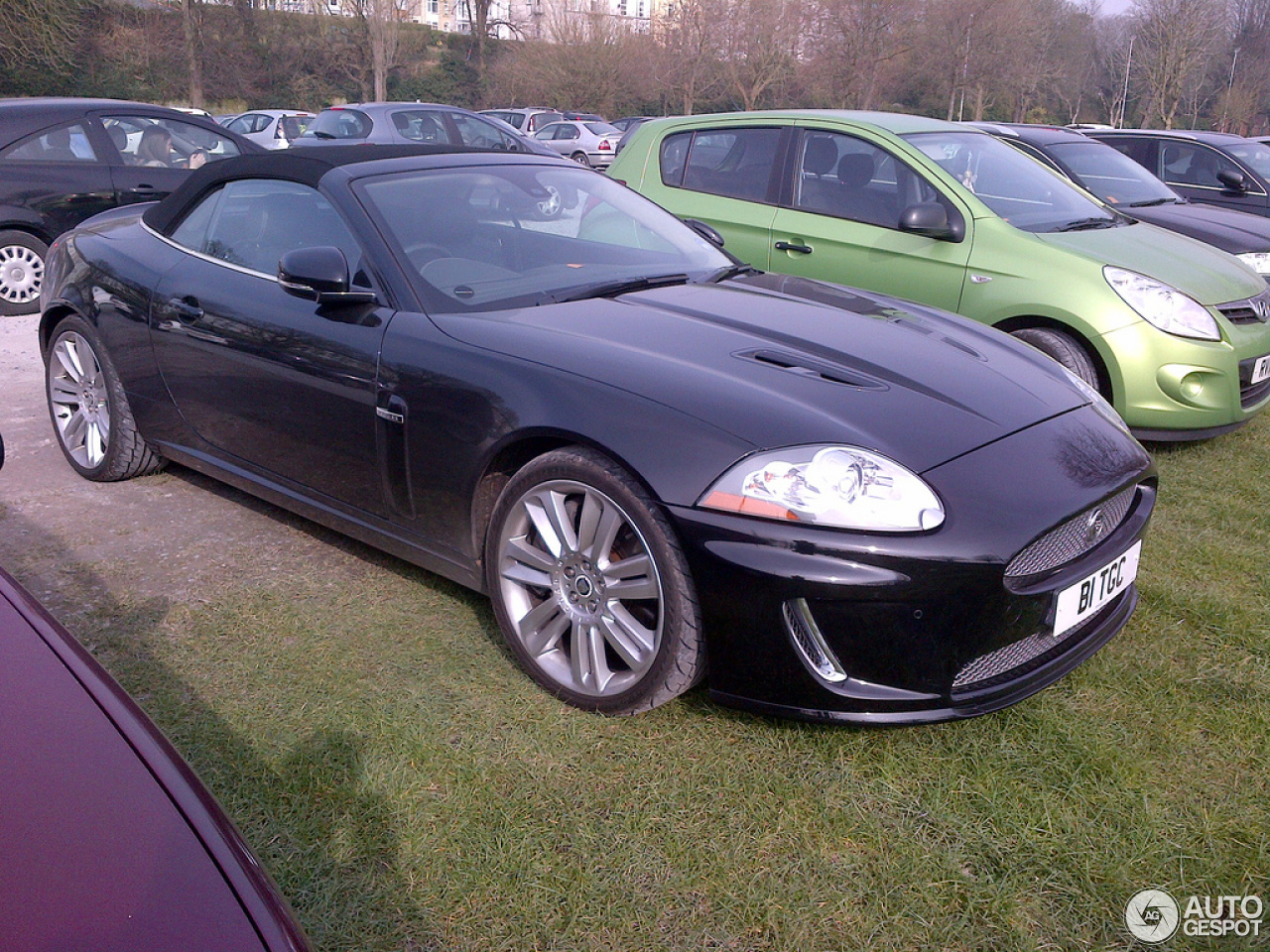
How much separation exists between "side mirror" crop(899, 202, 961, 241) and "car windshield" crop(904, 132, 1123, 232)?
0.33 meters

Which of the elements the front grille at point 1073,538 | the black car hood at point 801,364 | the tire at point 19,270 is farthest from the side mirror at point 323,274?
the tire at point 19,270

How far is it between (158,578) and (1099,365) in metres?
4.01

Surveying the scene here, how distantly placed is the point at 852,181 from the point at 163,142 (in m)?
6.07

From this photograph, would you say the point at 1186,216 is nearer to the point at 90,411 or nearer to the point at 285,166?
the point at 285,166

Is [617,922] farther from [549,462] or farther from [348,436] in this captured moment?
[348,436]

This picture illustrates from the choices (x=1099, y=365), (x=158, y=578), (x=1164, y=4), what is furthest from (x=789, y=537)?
(x=1164, y=4)

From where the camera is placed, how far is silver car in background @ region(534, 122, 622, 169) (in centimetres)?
2503

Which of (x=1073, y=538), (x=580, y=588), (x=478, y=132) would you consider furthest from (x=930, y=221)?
(x=478, y=132)

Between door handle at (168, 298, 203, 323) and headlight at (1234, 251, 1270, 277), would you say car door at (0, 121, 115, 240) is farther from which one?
headlight at (1234, 251, 1270, 277)

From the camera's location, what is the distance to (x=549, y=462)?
2.77m

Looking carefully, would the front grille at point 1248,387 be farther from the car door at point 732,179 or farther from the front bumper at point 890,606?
the front bumper at point 890,606

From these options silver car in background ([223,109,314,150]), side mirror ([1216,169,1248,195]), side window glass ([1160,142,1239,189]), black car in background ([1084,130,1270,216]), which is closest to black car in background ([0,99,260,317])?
black car in background ([1084,130,1270,216])

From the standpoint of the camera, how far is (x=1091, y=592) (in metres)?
2.67

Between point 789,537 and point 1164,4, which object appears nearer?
point 789,537
